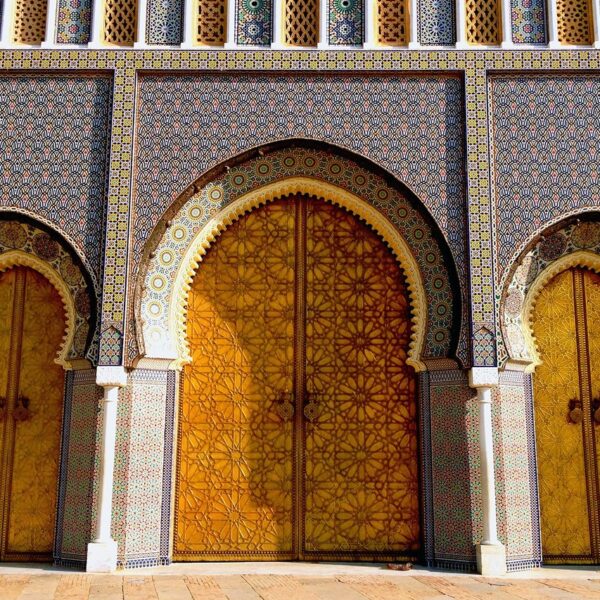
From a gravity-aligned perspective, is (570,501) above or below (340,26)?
below

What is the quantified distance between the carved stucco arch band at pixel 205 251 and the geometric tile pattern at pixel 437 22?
4.47 feet

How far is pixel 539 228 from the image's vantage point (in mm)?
5934

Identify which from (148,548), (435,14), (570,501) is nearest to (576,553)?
(570,501)

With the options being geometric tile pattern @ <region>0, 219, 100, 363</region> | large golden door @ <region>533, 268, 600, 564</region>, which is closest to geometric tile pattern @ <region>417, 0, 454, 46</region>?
large golden door @ <region>533, 268, 600, 564</region>

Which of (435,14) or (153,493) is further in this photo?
(435,14)

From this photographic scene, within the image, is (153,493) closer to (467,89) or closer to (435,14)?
(467,89)

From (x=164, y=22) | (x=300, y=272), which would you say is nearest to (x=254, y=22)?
(x=164, y=22)

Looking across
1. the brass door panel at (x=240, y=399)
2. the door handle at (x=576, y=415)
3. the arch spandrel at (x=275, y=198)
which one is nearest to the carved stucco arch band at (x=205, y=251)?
the arch spandrel at (x=275, y=198)

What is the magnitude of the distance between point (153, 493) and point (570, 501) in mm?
3035

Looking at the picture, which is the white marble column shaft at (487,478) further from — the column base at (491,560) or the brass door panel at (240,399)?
the brass door panel at (240,399)

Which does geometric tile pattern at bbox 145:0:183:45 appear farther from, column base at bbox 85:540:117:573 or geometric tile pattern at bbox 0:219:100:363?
column base at bbox 85:540:117:573

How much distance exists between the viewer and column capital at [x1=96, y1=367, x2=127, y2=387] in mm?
5691

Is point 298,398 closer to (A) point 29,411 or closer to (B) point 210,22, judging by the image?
(A) point 29,411

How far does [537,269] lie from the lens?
20.1 ft
